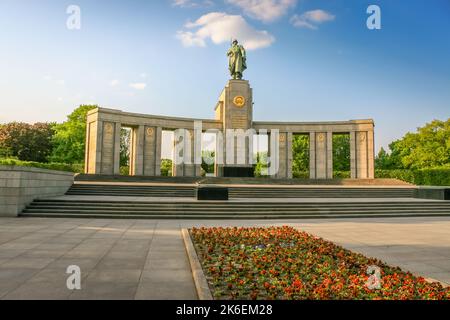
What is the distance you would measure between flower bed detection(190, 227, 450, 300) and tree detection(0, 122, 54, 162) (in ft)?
197

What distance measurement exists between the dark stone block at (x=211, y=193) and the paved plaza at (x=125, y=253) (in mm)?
4971

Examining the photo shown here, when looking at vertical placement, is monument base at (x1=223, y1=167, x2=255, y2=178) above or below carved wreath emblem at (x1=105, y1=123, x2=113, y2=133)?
below

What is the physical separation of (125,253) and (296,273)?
4.26 meters

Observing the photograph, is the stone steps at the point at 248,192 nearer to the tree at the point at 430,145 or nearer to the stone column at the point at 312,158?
the stone column at the point at 312,158

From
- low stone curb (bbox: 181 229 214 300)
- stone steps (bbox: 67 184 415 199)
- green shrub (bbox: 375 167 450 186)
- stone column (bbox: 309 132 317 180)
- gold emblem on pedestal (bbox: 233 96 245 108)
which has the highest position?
gold emblem on pedestal (bbox: 233 96 245 108)

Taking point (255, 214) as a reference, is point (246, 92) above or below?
above

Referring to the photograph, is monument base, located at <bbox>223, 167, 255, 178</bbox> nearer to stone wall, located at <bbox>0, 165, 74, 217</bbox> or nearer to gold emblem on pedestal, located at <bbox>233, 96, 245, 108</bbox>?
gold emblem on pedestal, located at <bbox>233, 96, 245, 108</bbox>

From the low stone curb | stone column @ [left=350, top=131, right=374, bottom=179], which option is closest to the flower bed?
the low stone curb

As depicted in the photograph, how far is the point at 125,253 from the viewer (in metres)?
8.22

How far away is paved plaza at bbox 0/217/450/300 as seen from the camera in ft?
18.2
